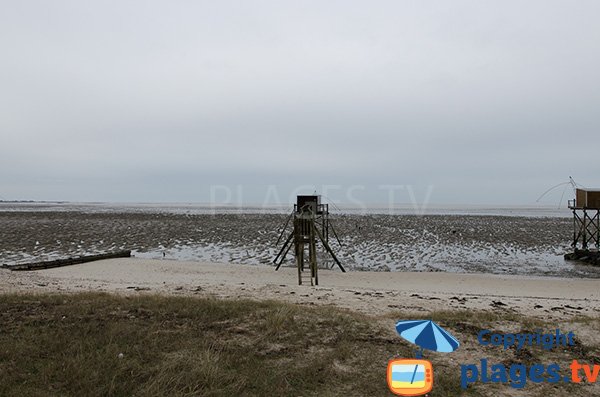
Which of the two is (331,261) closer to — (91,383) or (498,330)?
(498,330)

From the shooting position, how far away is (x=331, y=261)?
82.0ft

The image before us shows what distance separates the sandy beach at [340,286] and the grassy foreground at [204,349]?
2395mm

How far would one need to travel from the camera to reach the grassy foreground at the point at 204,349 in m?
5.62

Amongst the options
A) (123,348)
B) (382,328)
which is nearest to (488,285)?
(382,328)

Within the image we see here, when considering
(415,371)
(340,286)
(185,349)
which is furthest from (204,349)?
(340,286)

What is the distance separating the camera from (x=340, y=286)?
1692 centimetres

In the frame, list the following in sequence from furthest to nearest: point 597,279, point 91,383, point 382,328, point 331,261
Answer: point 331,261
point 597,279
point 382,328
point 91,383

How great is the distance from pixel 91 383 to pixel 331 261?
794 inches

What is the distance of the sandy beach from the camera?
12.0 meters

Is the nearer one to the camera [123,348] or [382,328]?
[123,348]

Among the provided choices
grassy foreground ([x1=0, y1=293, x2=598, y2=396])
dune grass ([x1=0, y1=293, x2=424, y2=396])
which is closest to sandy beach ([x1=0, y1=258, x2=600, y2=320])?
grassy foreground ([x1=0, y1=293, x2=598, y2=396])

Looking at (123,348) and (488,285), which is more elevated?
(123,348)

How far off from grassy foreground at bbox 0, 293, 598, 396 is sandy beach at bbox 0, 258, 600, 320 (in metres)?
2.40

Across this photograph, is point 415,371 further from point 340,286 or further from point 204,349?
point 340,286
